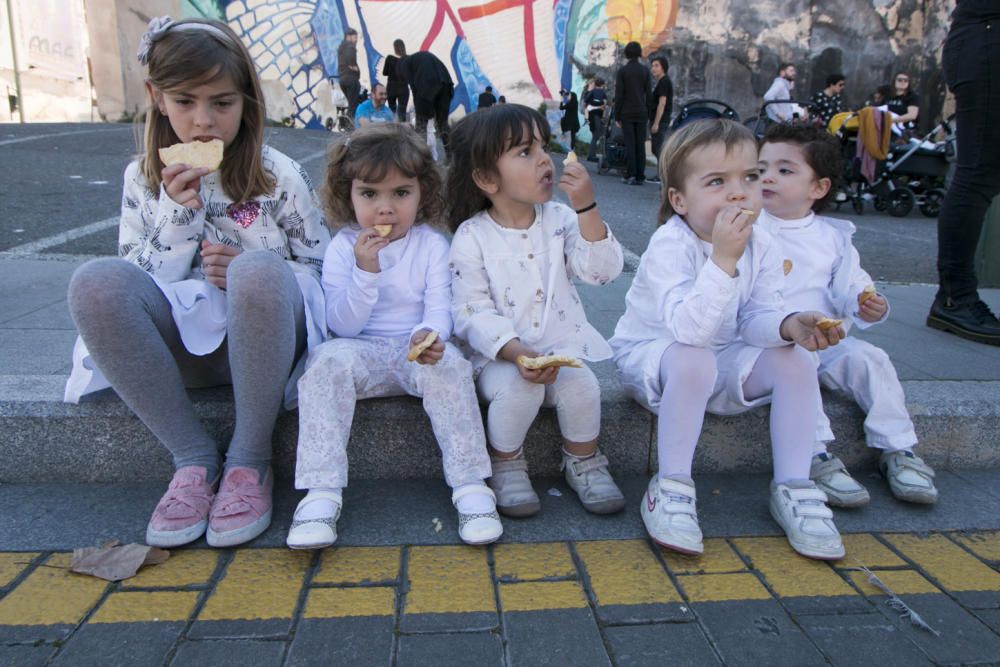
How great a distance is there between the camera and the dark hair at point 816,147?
2346 mm

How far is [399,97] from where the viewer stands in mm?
11898

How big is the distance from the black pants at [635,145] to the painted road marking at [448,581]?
8393 millimetres

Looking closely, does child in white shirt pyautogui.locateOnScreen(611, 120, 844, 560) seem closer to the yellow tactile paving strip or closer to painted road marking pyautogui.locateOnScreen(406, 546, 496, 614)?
the yellow tactile paving strip

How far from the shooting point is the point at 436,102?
398 inches

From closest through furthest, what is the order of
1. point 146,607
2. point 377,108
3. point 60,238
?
point 146,607 < point 60,238 < point 377,108

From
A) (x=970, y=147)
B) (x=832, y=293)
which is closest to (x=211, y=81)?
(x=832, y=293)

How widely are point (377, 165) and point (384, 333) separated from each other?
497 mm

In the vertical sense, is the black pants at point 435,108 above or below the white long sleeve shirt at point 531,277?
above

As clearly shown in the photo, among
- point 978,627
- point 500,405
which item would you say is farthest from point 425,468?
point 978,627

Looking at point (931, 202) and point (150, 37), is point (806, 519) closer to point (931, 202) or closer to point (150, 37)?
point (150, 37)

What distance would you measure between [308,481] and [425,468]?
431 millimetres

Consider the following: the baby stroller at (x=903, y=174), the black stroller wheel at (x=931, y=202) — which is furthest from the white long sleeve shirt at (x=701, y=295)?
the black stroller wheel at (x=931, y=202)

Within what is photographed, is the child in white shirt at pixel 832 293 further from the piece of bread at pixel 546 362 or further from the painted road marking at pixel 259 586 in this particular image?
the painted road marking at pixel 259 586

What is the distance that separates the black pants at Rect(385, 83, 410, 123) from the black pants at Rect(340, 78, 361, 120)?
1.86 metres
